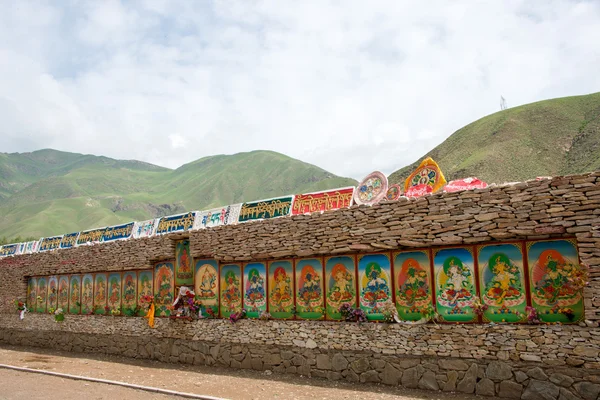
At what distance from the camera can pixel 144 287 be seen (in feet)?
65.9

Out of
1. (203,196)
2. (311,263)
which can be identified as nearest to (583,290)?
(311,263)

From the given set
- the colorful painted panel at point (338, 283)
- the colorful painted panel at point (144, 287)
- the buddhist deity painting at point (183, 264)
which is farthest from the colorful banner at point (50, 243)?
the colorful painted panel at point (338, 283)

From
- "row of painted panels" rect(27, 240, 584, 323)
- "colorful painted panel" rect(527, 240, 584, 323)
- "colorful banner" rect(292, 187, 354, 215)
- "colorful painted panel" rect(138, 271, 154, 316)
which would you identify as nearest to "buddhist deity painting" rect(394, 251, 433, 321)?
"row of painted panels" rect(27, 240, 584, 323)

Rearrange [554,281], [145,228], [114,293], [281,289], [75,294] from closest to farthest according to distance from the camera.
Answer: [554,281]
[281,289]
[114,293]
[145,228]
[75,294]

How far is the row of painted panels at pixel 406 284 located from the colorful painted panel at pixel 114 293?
275 cm

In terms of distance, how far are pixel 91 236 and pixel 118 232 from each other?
259 cm

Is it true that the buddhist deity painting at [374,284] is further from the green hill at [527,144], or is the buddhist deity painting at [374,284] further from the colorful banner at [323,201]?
the green hill at [527,144]

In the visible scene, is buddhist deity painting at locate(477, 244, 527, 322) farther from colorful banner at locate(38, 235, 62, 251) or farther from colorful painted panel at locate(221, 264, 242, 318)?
colorful banner at locate(38, 235, 62, 251)

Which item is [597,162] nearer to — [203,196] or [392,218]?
[392,218]

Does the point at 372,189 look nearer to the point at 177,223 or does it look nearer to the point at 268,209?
the point at 268,209

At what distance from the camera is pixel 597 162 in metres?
45.0

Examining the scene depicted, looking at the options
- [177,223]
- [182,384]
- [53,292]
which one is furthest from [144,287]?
[53,292]

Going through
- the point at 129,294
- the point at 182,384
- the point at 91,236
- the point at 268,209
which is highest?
the point at 91,236

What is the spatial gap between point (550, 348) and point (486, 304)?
1623 mm
